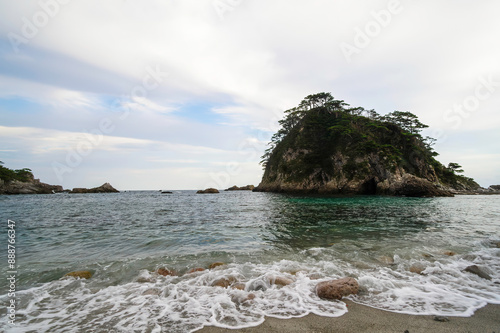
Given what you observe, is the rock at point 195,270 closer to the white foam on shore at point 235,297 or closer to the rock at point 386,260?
the white foam on shore at point 235,297

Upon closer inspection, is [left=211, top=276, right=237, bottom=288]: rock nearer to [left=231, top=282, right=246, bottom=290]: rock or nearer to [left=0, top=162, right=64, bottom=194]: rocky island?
[left=231, top=282, right=246, bottom=290]: rock

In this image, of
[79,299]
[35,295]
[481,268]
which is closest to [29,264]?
[35,295]

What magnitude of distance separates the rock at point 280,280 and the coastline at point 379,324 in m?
1.68

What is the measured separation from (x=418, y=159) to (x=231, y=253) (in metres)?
69.1

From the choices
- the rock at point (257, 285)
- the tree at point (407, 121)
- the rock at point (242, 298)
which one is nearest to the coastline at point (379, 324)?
the rock at point (242, 298)

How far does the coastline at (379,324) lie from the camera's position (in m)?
3.58

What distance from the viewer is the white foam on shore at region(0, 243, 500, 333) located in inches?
163

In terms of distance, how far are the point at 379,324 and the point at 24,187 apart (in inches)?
4451

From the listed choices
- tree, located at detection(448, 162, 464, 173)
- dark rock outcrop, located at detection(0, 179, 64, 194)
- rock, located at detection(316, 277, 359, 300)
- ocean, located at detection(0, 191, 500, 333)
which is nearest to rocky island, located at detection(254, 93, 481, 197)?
tree, located at detection(448, 162, 464, 173)

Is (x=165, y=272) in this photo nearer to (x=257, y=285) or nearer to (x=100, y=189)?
(x=257, y=285)

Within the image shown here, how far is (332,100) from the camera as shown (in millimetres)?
70188

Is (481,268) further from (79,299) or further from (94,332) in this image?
(79,299)

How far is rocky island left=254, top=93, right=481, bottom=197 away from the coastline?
51273 millimetres

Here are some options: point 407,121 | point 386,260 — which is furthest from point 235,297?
point 407,121
